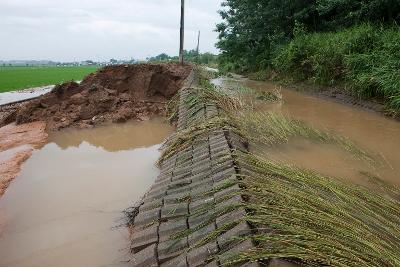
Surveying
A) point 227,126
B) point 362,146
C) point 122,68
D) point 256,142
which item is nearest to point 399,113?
point 362,146

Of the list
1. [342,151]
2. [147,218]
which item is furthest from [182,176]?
[342,151]

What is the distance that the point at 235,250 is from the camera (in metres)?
2.16

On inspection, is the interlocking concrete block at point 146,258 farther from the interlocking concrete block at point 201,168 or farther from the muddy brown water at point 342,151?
the muddy brown water at point 342,151

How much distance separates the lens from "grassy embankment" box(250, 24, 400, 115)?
8023 mm

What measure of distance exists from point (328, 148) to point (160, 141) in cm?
301

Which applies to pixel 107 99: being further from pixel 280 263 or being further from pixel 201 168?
pixel 280 263

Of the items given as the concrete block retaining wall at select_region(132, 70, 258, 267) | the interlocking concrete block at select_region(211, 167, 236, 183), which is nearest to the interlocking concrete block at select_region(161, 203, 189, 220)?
the concrete block retaining wall at select_region(132, 70, 258, 267)

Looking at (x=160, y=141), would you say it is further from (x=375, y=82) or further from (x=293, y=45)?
(x=293, y=45)

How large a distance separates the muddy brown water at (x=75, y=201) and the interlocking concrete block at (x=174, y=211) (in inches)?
16.6

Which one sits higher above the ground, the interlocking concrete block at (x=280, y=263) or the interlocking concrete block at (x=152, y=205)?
the interlocking concrete block at (x=280, y=263)

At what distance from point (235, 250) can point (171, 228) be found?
2.42 feet

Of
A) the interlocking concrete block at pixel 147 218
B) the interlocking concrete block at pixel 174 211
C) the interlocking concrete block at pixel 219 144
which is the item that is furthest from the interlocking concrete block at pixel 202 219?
the interlocking concrete block at pixel 219 144

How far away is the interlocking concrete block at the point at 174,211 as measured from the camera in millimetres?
2908

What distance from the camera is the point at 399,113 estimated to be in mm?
7277
